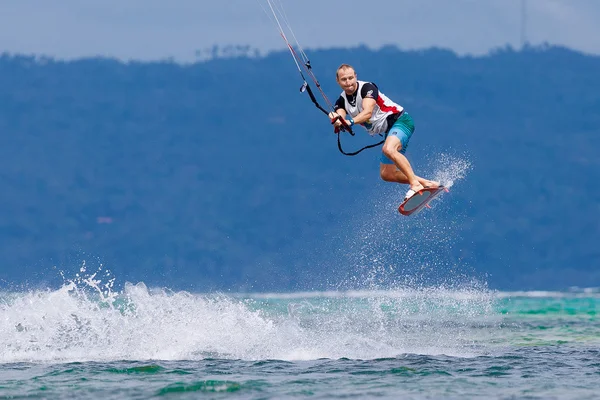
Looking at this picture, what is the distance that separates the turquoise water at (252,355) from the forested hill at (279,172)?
24.5ft

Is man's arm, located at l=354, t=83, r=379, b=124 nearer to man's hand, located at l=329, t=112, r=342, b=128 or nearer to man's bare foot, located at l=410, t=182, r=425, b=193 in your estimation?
man's hand, located at l=329, t=112, r=342, b=128

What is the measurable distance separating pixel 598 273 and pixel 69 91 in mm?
12273

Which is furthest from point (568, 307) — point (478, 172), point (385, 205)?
point (385, 205)

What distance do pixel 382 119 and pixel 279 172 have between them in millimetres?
11979

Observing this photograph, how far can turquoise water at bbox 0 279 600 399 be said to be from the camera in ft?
27.2

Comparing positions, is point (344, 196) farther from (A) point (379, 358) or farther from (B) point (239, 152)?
(A) point (379, 358)

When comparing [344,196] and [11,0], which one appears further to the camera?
[11,0]

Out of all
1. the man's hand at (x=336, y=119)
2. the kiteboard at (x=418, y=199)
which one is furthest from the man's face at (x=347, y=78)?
the kiteboard at (x=418, y=199)

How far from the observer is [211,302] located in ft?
36.8

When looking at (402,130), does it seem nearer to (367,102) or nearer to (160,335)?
(367,102)

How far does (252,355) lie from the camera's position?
33.5 ft

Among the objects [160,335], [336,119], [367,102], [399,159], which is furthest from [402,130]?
[160,335]

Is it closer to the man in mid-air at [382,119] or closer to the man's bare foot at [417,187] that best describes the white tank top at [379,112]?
the man in mid-air at [382,119]

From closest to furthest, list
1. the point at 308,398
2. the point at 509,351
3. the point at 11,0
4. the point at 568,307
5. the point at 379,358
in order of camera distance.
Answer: the point at 308,398, the point at 379,358, the point at 509,351, the point at 568,307, the point at 11,0
